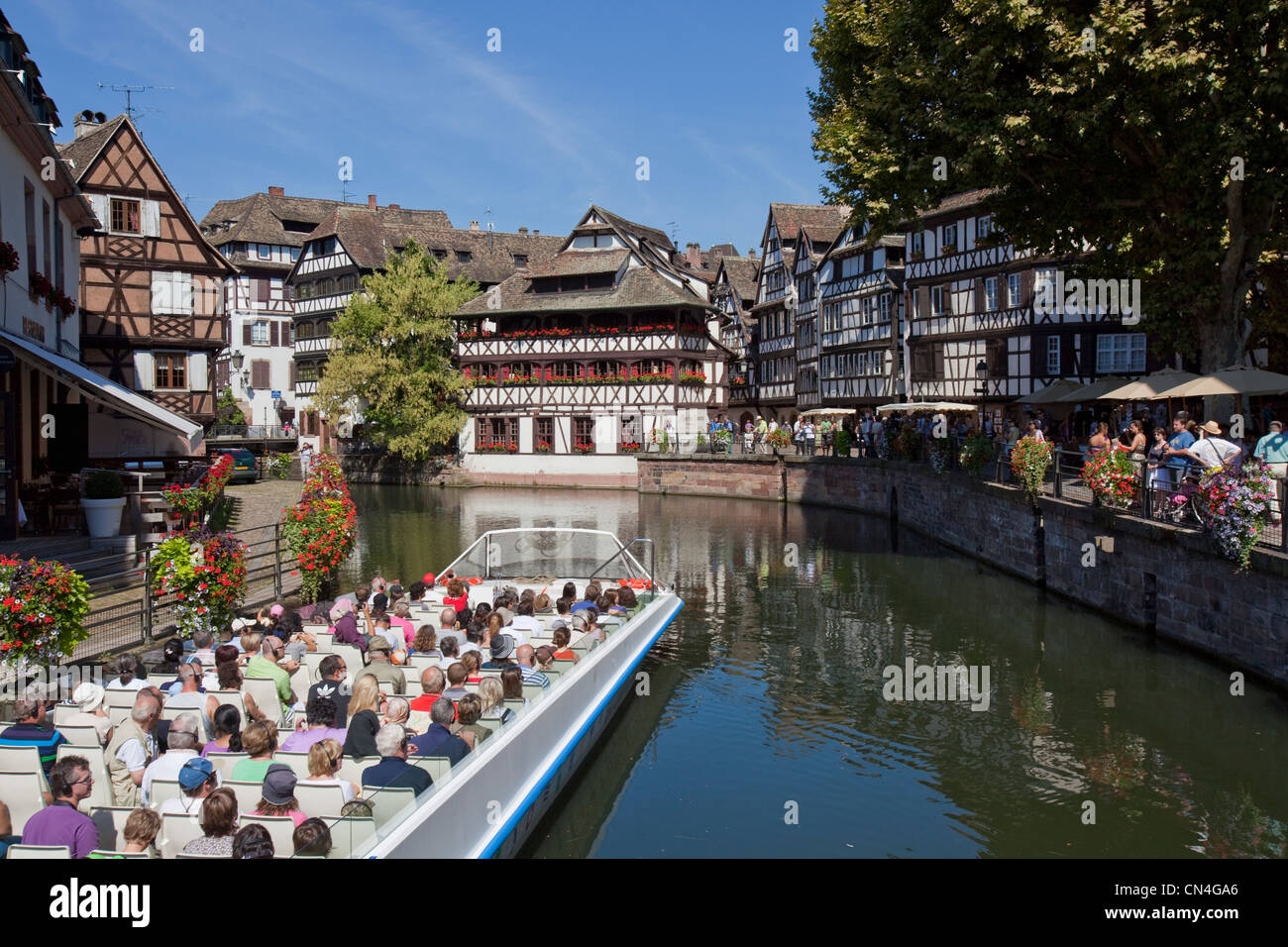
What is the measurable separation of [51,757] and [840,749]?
846 cm

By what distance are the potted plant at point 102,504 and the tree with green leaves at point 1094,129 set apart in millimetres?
14922

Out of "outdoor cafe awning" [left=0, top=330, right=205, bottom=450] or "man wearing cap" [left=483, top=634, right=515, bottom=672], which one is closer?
"man wearing cap" [left=483, top=634, right=515, bottom=672]

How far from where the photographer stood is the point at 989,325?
4194cm

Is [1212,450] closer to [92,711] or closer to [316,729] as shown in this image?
[316,729]

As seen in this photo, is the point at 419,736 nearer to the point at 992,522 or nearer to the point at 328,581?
the point at 328,581

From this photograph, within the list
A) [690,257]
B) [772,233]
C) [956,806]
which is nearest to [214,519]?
[956,806]

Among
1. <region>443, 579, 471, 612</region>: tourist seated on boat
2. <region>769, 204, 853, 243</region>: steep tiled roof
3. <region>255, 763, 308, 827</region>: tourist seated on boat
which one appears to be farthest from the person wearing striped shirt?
<region>769, 204, 853, 243</region>: steep tiled roof

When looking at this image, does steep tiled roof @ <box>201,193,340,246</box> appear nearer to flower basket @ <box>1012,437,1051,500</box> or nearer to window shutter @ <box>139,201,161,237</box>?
window shutter @ <box>139,201,161,237</box>

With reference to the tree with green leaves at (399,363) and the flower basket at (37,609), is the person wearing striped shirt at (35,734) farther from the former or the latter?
the tree with green leaves at (399,363)

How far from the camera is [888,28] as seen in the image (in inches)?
875

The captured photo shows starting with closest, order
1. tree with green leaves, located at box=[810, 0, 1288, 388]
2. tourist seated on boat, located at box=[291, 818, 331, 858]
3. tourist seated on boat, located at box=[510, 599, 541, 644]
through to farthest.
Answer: tourist seated on boat, located at box=[291, 818, 331, 858], tourist seated on boat, located at box=[510, 599, 541, 644], tree with green leaves, located at box=[810, 0, 1288, 388]

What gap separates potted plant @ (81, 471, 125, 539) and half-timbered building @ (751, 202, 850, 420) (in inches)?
1687

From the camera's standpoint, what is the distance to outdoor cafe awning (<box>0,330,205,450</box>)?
16859mm

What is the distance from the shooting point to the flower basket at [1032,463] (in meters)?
22.8
